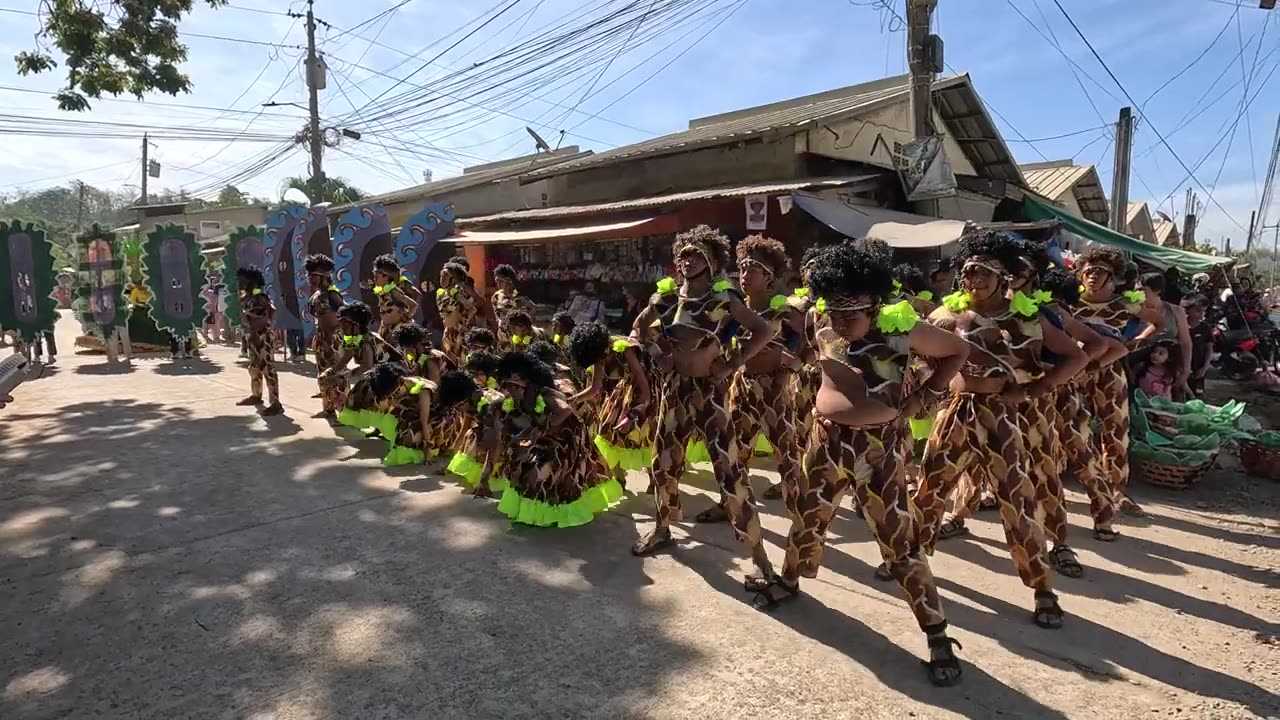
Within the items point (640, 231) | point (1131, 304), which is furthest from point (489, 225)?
point (1131, 304)

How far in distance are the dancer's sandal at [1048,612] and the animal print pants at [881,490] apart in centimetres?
81

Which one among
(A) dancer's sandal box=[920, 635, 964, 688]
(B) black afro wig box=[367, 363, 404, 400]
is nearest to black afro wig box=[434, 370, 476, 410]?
(B) black afro wig box=[367, 363, 404, 400]

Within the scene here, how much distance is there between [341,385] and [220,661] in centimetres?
462

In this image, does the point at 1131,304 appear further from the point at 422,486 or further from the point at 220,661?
the point at 220,661

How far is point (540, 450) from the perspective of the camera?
458cm

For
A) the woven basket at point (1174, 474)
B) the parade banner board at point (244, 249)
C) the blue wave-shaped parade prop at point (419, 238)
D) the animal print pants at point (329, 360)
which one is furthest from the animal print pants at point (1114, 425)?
the parade banner board at point (244, 249)

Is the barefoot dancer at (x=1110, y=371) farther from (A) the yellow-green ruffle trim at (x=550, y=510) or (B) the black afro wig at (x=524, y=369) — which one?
(B) the black afro wig at (x=524, y=369)

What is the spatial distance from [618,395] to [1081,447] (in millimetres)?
3154

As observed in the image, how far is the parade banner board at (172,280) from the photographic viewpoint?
12.8m

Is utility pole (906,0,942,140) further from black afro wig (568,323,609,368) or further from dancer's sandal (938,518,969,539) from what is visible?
black afro wig (568,323,609,368)

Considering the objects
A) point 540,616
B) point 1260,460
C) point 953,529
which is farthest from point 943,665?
point 1260,460

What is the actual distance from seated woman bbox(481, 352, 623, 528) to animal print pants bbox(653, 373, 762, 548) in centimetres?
62

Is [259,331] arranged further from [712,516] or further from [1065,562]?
[1065,562]

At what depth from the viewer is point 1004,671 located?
119 inches
